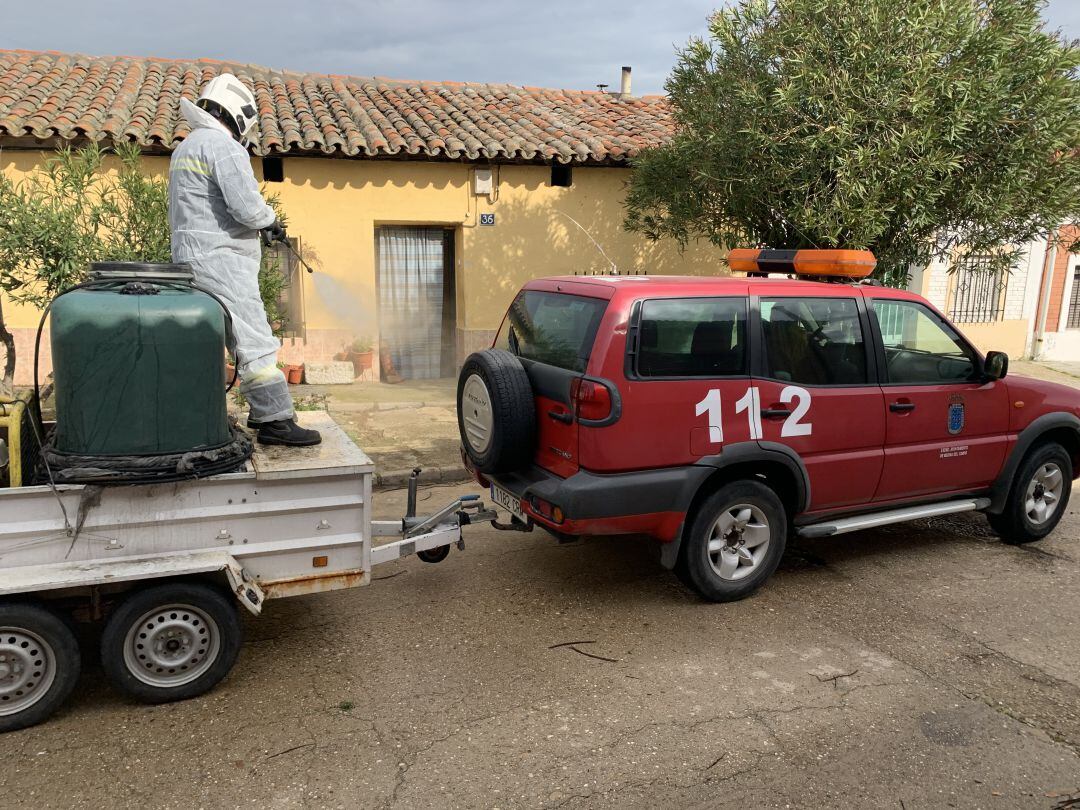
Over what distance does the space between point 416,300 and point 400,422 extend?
11.3 feet

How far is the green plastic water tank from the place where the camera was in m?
3.17

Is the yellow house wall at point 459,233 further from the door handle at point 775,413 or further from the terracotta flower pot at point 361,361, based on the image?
the door handle at point 775,413

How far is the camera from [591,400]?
3.92 meters

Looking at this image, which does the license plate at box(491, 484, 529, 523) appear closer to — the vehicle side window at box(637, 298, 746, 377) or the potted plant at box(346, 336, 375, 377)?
→ the vehicle side window at box(637, 298, 746, 377)

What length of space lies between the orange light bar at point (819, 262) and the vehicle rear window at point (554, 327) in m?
1.65

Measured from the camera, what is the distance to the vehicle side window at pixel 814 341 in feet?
14.5

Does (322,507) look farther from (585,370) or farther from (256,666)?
(585,370)

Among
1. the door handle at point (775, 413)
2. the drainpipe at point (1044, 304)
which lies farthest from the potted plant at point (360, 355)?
the drainpipe at point (1044, 304)

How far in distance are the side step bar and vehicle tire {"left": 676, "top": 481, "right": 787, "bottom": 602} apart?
0.24 m

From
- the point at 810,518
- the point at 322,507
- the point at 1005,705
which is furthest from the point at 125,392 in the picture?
the point at 1005,705

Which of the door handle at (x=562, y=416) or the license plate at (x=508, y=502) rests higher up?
the door handle at (x=562, y=416)

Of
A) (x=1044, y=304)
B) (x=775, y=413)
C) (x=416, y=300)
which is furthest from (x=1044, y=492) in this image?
(x=1044, y=304)

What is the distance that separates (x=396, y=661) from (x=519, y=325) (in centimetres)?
207

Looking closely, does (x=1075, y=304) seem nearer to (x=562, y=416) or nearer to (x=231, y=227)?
(x=562, y=416)
